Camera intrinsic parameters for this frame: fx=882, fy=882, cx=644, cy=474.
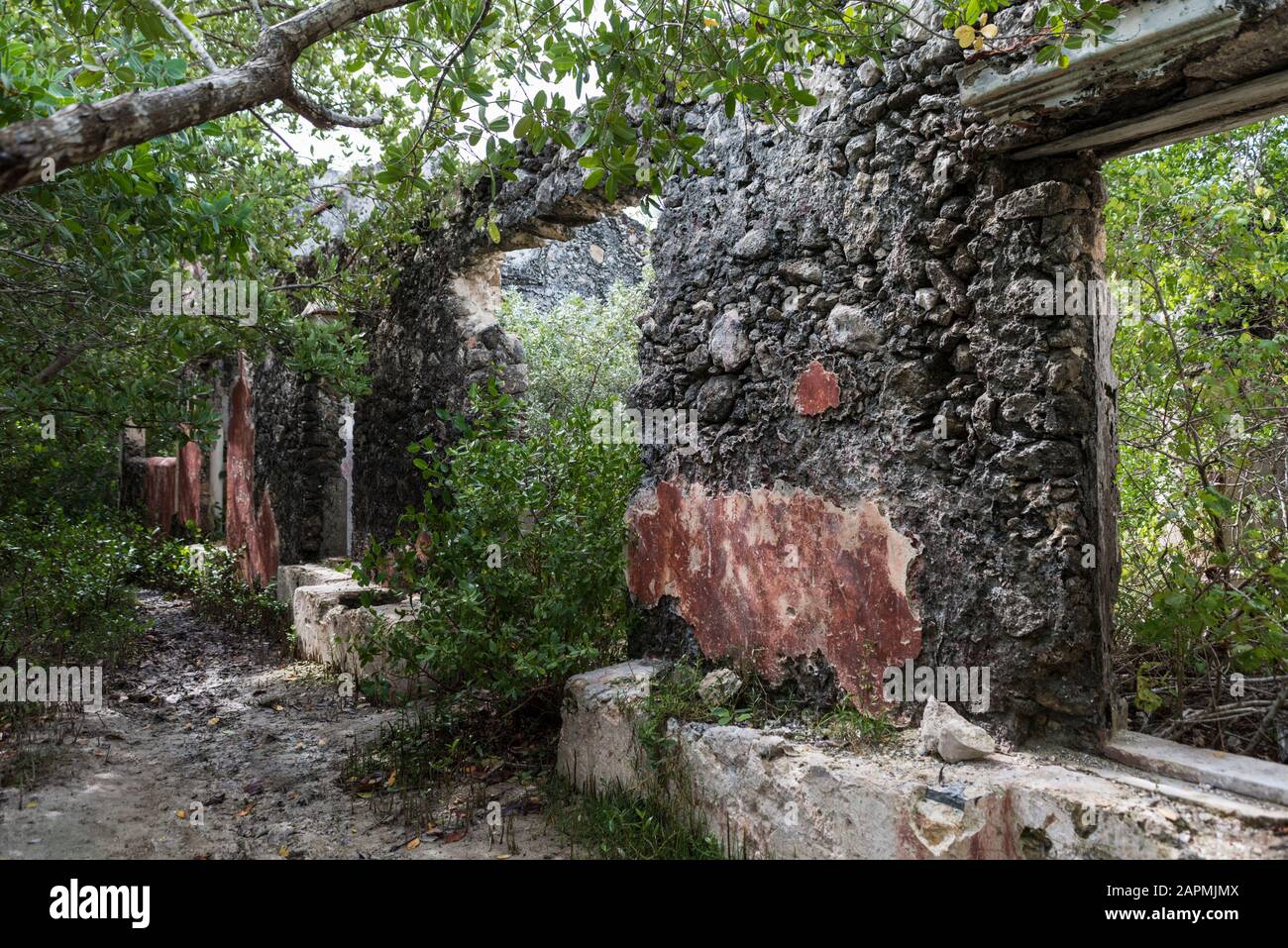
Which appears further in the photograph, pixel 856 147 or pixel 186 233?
pixel 186 233

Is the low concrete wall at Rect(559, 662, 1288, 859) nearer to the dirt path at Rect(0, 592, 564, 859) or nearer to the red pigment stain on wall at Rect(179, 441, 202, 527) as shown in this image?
the dirt path at Rect(0, 592, 564, 859)

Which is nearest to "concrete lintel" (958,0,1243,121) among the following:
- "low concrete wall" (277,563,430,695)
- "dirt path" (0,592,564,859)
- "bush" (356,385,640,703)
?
"bush" (356,385,640,703)

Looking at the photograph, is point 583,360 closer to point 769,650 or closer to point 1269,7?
point 769,650

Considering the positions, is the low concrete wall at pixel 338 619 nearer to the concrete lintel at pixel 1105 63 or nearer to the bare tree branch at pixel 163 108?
the bare tree branch at pixel 163 108

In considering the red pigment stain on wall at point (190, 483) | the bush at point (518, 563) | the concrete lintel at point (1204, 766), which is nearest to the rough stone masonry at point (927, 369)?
the concrete lintel at point (1204, 766)

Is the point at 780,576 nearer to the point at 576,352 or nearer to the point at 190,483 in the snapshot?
the point at 576,352

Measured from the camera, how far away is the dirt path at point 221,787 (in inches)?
126

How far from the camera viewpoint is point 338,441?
7734 millimetres

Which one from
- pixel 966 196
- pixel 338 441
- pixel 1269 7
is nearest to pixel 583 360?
pixel 338 441

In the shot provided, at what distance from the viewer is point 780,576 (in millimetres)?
3254

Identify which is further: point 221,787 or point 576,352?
point 576,352

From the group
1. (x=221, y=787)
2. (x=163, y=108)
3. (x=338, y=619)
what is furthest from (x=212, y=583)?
(x=163, y=108)

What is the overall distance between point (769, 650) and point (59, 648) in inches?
184

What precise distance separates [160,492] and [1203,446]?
12.5 metres
